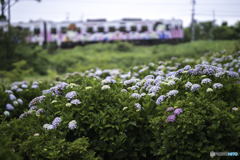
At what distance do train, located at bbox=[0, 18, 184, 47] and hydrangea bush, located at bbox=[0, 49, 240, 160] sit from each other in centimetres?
2064

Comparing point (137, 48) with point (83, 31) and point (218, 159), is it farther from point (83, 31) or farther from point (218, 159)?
point (218, 159)

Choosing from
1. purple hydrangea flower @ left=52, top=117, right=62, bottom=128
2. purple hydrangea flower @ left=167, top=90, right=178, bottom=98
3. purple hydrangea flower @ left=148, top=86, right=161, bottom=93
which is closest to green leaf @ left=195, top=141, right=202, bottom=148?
purple hydrangea flower @ left=167, top=90, right=178, bottom=98

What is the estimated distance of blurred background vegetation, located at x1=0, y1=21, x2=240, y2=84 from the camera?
11.8 m

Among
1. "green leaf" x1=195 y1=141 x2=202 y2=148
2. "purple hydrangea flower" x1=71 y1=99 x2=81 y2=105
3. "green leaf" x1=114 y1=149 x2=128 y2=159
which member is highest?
"purple hydrangea flower" x1=71 y1=99 x2=81 y2=105

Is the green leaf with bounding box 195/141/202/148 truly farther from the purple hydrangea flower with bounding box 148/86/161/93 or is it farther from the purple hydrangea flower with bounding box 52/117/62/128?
the purple hydrangea flower with bounding box 52/117/62/128

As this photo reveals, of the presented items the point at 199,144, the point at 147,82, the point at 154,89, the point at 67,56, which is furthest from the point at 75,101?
the point at 67,56

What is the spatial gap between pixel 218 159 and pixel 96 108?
61.5 inches

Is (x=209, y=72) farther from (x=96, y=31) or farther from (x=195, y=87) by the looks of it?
(x=96, y=31)

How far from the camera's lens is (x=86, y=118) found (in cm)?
280

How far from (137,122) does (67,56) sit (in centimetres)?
1672

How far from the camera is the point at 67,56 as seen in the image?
18.7 metres

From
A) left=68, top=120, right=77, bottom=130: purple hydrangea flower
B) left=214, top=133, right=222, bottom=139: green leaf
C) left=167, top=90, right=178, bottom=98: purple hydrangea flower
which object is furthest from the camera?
left=167, top=90, right=178, bottom=98: purple hydrangea flower

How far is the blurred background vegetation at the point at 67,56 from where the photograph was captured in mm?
11777

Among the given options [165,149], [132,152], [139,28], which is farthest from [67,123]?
[139,28]
